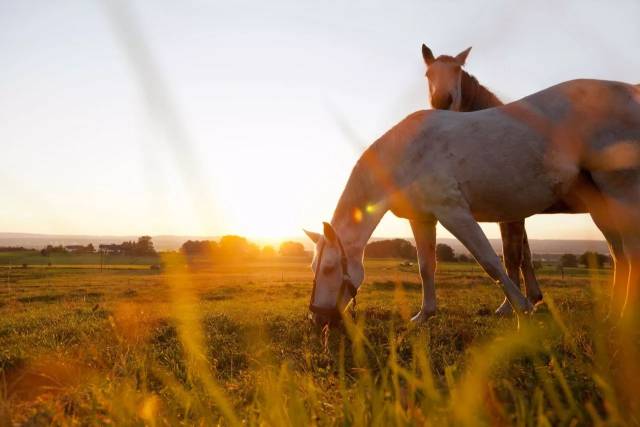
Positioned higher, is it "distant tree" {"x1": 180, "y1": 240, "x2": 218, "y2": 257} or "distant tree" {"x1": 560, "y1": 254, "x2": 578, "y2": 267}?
"distant tree" {"x1": 180, "y1": 240, "x2": 218, "y2": 257}

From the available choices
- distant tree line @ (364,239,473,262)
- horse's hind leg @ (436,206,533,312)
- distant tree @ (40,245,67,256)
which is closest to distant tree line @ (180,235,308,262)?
distant tree @ (40,245,67,256)

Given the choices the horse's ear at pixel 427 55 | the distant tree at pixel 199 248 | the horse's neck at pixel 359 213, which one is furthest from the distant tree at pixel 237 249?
the horse's neck at pixel 359 213

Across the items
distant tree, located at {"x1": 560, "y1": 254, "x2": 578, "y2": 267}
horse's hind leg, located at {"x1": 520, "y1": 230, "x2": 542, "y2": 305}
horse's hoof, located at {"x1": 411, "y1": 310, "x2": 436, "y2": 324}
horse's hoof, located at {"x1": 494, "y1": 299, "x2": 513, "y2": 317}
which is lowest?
distant tree, located at {"x1": 560, "y1": 254, "x2": 578, "y2": 267}

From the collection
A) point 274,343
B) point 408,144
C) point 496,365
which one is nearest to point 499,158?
point 408,144

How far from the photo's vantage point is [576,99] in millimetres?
5809

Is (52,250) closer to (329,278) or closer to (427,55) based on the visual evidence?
(427,55)

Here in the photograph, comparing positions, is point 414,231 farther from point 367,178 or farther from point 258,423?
point 258,423

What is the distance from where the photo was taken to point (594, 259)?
11.6m

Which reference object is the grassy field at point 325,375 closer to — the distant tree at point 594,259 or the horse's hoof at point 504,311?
the horse's hoof at point 504,311

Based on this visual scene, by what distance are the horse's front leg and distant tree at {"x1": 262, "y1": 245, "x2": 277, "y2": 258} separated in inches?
4239

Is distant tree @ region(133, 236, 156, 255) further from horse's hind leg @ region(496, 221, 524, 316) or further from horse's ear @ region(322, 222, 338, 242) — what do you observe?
horse's ear @ region(322, 222, 338, 242)

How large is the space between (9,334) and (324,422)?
25.0 ft

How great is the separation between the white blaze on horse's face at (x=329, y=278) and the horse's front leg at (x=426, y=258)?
1632 mm

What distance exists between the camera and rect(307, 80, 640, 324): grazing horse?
18.2 feet
